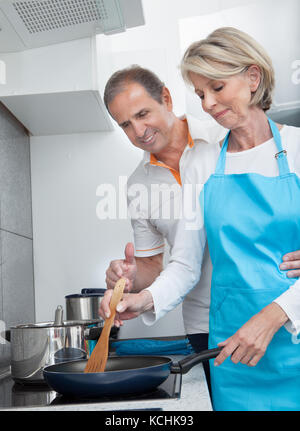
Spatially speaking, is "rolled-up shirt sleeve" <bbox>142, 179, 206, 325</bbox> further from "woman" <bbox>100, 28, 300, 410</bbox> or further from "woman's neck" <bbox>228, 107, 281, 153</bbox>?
"woman's neck" <bbox>228, 107, 281, 153</bbox>

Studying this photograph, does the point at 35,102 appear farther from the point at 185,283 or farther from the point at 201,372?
the point at 201,372

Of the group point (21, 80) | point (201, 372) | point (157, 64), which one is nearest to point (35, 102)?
point (21, 80)

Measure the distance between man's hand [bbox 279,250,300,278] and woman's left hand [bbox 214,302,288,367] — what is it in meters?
0.08

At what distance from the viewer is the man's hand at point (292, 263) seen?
730 millimetres

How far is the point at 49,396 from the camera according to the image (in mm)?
689

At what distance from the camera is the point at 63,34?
103cm

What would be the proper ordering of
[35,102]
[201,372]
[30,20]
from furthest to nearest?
1. [35,102]
2. [30,20]
3. [201,372]

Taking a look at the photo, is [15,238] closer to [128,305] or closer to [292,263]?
[128,305]

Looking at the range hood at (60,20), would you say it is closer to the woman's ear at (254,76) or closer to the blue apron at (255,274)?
the woman's ear at (254,76)

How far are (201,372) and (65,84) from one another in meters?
0.67

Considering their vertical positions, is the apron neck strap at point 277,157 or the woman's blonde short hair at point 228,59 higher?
the woman's blonde short hair at point 228,59

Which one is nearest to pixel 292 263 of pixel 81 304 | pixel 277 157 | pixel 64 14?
pixel 277 157

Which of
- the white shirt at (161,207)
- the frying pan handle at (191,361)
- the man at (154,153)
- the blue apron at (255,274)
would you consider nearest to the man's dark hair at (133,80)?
the man at (154,153)

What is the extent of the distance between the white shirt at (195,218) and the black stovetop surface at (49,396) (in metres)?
0.13
